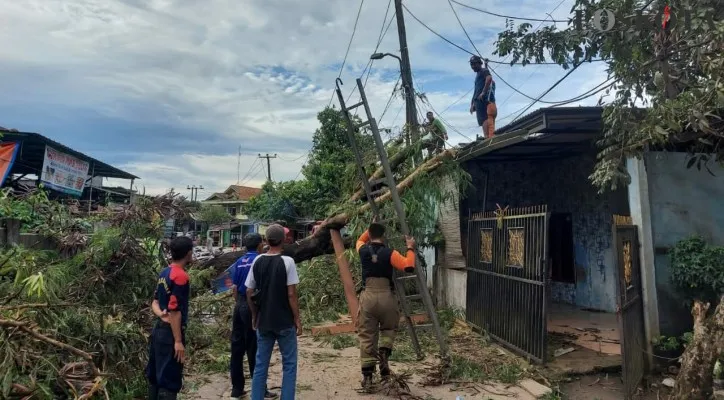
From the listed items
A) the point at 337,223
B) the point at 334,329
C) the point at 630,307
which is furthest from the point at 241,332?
the point at 630,307

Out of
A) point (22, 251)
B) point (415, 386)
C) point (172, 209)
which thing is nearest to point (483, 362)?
point (415, 386)

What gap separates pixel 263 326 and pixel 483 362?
116 inches

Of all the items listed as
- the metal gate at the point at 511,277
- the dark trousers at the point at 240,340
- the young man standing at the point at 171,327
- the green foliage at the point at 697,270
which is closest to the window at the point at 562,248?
the metal gate at the point at 511,277

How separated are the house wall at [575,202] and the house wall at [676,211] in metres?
1.67

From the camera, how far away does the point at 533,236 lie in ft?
18.4

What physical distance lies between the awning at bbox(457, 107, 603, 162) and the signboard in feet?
35.8

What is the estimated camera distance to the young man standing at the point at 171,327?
3590 mm

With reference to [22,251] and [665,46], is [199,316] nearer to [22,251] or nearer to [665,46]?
[22,251]

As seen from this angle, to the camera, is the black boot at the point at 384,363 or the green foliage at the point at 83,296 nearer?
the green foliage at the point at 83,296

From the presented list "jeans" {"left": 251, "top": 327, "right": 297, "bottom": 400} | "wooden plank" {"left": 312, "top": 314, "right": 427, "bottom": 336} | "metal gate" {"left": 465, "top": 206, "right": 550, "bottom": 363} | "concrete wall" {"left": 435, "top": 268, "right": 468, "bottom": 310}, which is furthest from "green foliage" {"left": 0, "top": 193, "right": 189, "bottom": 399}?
"concrete wall" {"left": 435, "top": 268, "right": 468, "bottom": 310}

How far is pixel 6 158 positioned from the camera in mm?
11094

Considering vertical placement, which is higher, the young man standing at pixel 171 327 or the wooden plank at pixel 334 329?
the young man standing at pixel 171 327

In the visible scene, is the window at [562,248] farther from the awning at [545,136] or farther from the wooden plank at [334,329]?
the wooden plank at [334,329]

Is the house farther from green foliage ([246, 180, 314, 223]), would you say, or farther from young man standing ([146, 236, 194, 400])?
green foliage ([246, 180, 314, 223])
